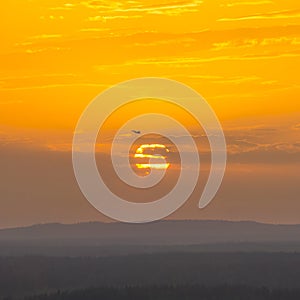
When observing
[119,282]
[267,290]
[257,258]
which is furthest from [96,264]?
[267,290]

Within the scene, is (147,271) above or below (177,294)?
below

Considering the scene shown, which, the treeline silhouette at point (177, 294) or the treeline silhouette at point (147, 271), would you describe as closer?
the treeline silhouette at point (177, 294)

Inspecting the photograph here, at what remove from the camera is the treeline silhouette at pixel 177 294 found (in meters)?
87.9

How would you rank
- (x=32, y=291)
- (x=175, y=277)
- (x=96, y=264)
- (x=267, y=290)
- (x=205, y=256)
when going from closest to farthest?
(x=267, y=290) < (x=32, y=291) < (x=175, y=277) < (x=96, y=264) < (x=205, y=256)

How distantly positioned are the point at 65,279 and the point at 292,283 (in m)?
23.1

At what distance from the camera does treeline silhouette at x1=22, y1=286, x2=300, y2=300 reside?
87875 mm

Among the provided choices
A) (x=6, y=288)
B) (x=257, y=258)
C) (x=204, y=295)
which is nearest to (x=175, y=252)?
(x=257, y=258)

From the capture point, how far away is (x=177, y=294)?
90.2 metres

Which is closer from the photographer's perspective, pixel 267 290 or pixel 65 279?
pixel 267 290

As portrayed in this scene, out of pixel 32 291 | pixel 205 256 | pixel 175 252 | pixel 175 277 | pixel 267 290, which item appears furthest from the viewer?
pixel 175 252

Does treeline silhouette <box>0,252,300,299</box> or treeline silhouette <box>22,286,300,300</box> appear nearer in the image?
A: treeline silhouette <box>22,286,300,300</box>

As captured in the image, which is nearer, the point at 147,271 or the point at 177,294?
the point at 177,294

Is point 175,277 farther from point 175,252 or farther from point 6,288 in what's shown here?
point 175,252

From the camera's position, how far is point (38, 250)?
19962 centimetres
